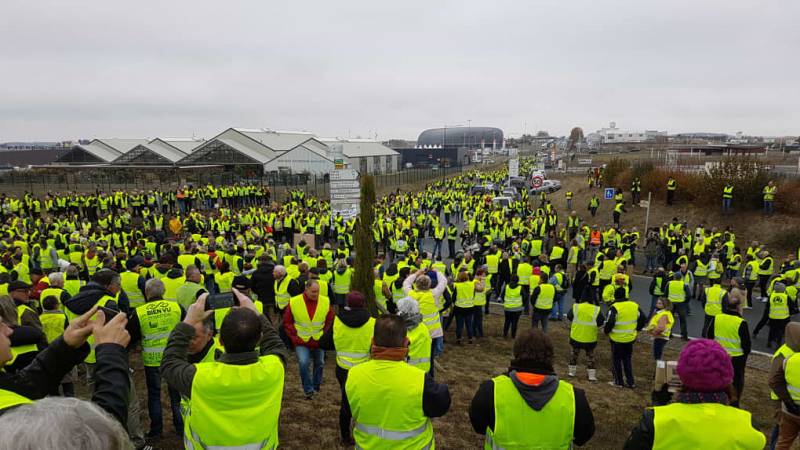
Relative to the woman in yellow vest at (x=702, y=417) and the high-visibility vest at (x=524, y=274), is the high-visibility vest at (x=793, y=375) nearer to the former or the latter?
the woman in yellow vest at (x=702, y=417)

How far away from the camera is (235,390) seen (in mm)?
2629

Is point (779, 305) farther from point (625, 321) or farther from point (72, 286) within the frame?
point (72, 286)

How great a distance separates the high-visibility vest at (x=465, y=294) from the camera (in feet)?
29.1

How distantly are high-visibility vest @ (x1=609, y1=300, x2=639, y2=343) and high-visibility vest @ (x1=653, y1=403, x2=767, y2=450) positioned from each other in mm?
4536

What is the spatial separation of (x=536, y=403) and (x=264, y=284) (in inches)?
268

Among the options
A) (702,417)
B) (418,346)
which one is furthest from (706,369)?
(418,346)

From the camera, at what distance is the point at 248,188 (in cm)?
2839

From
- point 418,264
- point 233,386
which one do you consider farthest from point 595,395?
point 233,386

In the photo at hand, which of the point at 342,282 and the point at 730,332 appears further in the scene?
the point at 342,282

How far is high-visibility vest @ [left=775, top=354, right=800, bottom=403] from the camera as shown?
445 cm

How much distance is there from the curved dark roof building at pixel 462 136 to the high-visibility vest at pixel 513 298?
145 metres

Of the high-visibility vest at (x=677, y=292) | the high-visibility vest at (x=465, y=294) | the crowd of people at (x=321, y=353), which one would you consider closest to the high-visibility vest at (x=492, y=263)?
the crowd of people at (x=321, y=353)

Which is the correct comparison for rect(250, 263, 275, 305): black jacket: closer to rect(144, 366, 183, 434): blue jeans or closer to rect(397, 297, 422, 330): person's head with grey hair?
rect(144, 366, 183, 434): blue jeans

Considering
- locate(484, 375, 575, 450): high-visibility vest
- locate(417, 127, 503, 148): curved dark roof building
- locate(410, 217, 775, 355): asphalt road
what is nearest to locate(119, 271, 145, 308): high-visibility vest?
locate(484, 375, 575, 450): high-visibility vest
